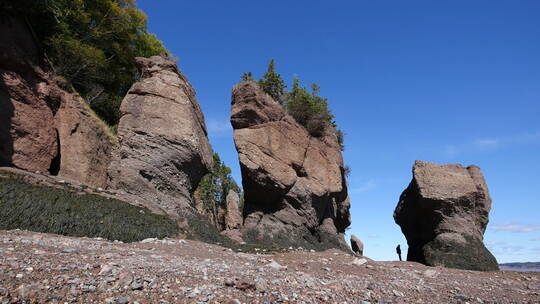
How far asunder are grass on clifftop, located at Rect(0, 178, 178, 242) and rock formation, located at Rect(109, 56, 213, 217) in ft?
6.97

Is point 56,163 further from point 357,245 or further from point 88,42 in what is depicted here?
point 357,245

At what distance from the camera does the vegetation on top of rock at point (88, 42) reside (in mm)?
15047

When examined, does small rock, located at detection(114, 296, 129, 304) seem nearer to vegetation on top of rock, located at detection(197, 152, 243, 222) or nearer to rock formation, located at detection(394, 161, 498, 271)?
rock formation, located at detection(394, 161, 498, 271)

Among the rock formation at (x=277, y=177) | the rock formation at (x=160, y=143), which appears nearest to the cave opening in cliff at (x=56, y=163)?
the rock formation at (x=160, y=143)

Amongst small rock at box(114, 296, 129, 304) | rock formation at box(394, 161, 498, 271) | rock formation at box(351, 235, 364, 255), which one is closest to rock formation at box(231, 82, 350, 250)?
rock formation at box(394, 161, 498, 271)

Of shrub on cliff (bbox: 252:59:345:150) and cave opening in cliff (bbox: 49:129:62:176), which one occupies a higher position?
shrub on cliff (bbox: 252:59:345:150)

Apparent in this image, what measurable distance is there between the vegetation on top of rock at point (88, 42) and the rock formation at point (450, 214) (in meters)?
18.7

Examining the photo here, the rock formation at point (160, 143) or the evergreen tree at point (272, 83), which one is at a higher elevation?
the evergreen tree at point (272, 83)

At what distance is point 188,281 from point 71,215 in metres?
→ 5.83

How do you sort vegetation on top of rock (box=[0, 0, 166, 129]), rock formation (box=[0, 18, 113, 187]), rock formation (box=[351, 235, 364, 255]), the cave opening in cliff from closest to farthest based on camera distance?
rock formation (box=[0, 18, 113, 187])
the cave opening in cliff
vegetation on top of rock (box=[0, 0, 166, 129])
rock formation (box=[351, 235, 364, 255])

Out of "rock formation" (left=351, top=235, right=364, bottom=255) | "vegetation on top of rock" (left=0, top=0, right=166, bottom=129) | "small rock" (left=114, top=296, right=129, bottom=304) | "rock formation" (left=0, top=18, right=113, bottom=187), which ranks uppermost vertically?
"vegetation on top of rock" (left=0, top=0, right=166, bottom=129)

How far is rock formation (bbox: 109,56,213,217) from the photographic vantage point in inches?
551

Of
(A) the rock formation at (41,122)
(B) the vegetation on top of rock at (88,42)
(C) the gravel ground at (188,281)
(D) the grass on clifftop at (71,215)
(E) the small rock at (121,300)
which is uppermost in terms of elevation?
(B) the vegetation on top of rock at (88,42)

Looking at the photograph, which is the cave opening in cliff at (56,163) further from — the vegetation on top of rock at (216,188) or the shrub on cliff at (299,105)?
the vegetation on top of rock at (216,188)
